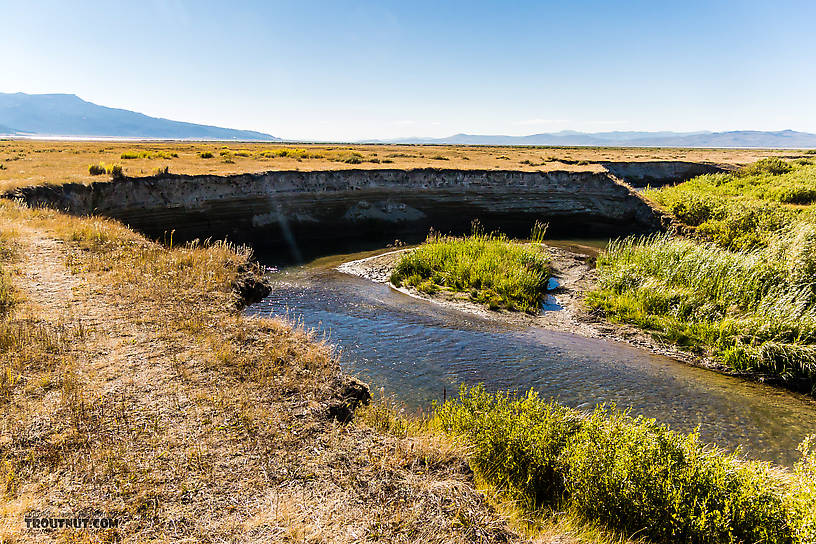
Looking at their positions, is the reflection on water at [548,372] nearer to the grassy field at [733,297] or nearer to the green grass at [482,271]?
the grassy field at [733,297]

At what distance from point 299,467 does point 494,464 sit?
11.4 feet

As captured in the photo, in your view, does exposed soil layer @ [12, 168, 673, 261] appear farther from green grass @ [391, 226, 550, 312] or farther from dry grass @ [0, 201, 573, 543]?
dry grass @ [0, 201, 573, 543]

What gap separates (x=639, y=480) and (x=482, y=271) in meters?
15.3

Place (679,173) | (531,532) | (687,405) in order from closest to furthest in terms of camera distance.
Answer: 1. (531,532)
2. (687,405)
3. (679,173)

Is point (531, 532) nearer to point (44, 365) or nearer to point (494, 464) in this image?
point (494, 464)

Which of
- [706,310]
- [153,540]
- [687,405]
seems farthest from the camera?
[706,310]

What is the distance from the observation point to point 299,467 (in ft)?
20.1

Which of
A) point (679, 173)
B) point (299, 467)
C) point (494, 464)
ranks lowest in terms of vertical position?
point (494, 464)

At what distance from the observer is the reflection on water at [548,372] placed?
1120cm

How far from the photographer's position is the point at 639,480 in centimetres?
671

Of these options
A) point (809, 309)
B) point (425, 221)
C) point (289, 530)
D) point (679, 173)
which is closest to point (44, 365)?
point (289, 530)

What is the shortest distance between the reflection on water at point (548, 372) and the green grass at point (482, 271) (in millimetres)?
2535

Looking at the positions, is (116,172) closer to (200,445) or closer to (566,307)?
(200,445)

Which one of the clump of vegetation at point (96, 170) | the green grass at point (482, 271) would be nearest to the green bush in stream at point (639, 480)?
the green grass at point (482, 271)
